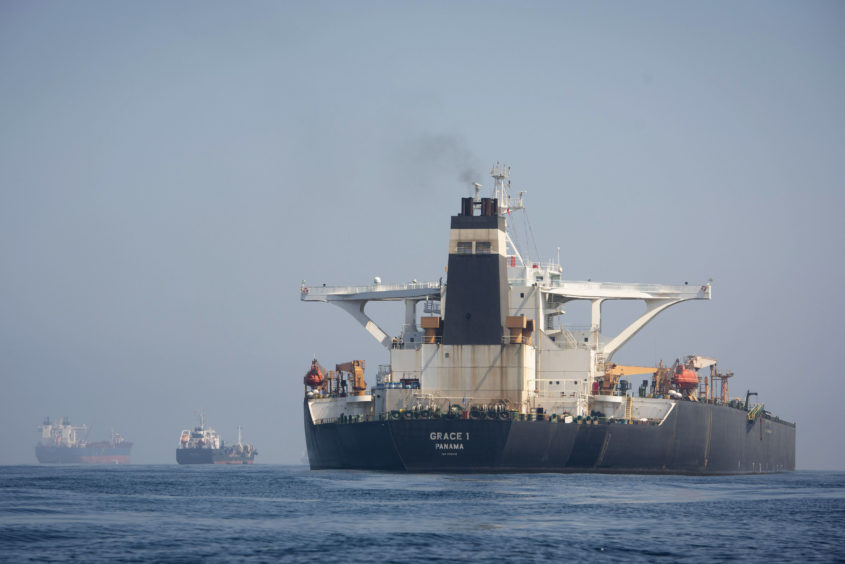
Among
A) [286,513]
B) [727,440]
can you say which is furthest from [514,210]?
[286,513]

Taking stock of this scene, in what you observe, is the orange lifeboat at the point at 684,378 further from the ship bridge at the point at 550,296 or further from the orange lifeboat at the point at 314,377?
the orange lifeboat at the point at 314,377

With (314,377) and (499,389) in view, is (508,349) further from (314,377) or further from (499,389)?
(314,377)

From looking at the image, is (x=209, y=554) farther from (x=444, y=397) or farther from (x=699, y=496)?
(x=444, y=397)

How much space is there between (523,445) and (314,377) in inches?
833

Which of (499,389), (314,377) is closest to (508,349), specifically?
(499,389)

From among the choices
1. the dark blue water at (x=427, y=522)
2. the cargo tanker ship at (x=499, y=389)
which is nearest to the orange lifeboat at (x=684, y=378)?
the cargo tanker ship at (x=499, y=389)

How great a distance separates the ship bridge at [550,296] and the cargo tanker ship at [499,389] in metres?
0.09

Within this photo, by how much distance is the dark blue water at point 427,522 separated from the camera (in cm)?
3161

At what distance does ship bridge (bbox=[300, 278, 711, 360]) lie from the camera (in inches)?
2832

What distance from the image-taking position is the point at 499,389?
206 feet

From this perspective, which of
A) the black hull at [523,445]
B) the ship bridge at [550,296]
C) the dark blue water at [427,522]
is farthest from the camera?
the ship bridge at [550,296]

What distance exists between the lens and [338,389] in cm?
7531

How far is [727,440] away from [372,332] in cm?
2543

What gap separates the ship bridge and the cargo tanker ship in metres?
0.09
